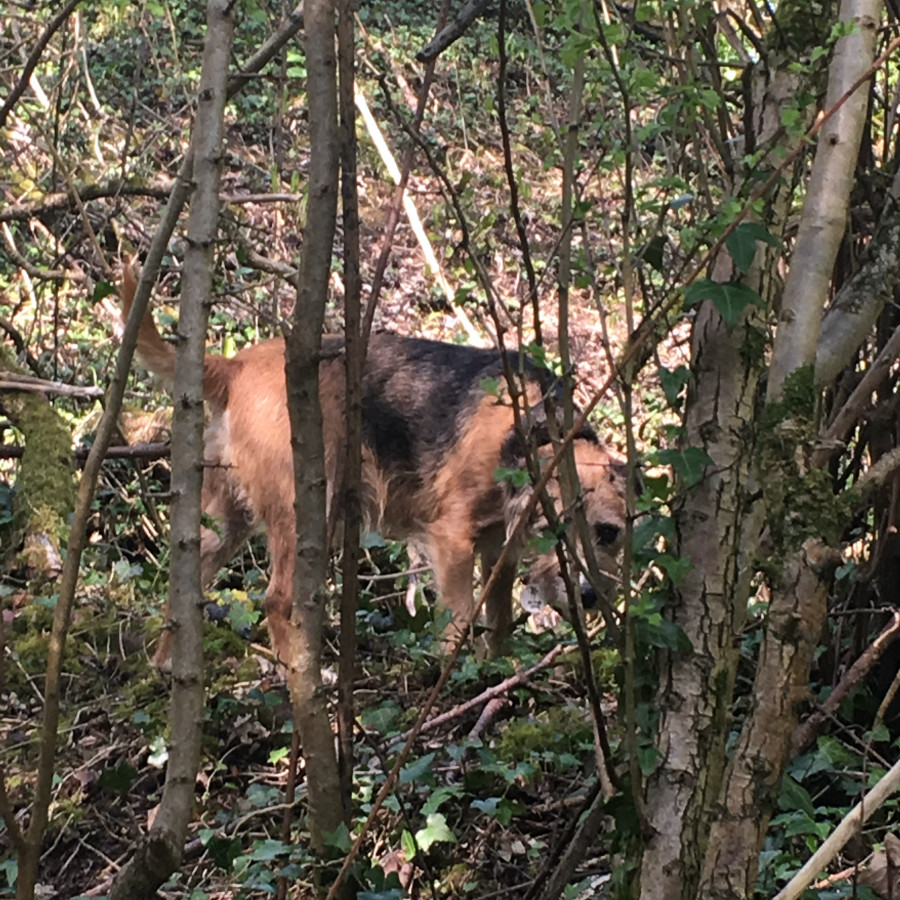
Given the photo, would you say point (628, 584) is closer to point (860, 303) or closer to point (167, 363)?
point (860, 303)

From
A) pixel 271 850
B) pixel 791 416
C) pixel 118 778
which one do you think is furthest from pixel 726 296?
pixel 118 778

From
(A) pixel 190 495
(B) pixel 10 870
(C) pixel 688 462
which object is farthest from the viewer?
(B) pixel 10 870

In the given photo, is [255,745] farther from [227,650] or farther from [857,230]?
[857,230]

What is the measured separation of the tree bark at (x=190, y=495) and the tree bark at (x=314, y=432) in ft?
0.67

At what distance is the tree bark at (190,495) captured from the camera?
2207mm

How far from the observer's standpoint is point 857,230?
3.38 m

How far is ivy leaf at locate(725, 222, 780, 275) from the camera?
6.43 ft

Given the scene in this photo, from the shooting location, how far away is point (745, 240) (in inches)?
77.7

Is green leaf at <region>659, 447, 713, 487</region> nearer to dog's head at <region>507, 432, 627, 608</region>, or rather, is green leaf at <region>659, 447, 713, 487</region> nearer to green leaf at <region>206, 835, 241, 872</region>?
green leaf at <region>206, 835, 241, 872</region>

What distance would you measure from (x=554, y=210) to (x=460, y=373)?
5.63m

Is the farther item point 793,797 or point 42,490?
point 42,490

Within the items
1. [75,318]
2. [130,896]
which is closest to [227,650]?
[130,896]

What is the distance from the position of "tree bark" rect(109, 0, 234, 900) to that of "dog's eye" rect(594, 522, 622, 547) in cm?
374

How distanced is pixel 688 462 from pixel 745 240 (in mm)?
439
